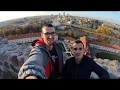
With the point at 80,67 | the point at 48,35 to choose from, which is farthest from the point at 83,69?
the point at 48,35

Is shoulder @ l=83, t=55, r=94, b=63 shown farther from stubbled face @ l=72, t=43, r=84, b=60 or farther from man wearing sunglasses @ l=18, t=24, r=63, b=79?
man wearing sunglasses @ l=18, t=24, r=63, b=79

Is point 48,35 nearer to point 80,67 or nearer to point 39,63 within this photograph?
point 80,67

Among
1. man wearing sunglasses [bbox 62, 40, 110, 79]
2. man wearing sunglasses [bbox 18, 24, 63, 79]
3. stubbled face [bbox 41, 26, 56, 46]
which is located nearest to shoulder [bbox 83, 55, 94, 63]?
man wearing sunglasses [bbox 62, 40, 110, 79]

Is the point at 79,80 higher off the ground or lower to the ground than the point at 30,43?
lower

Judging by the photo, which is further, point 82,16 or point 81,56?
point 82,16

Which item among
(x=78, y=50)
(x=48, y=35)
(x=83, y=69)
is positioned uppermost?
(x=48, y=35)

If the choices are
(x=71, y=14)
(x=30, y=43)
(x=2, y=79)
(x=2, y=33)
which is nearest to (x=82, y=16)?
(x=71, y=14)
